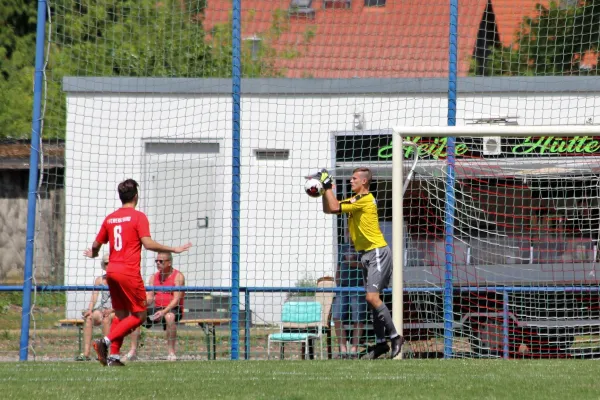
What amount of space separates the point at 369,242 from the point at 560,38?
4.34 metres

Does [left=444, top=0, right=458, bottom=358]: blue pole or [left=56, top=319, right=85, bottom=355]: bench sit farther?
[left=56, top=319, right=85, bottom=355]: bench

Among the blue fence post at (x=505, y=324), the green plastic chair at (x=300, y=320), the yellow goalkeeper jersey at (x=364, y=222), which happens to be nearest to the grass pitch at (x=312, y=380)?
the yellow goalkeeper jersey at (x=364, y=222)

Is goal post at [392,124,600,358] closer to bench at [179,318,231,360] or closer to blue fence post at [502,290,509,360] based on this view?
blue fence post at [502,290,509,360]

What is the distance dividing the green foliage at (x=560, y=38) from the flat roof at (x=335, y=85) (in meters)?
0.19

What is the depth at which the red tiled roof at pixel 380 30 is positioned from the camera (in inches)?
502

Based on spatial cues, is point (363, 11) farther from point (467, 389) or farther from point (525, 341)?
point (467, 389)

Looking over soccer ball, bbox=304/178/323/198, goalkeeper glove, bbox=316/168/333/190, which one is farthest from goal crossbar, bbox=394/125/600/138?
soccer ball, bbox=304/178/323/198

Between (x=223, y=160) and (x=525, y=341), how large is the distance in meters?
5.29

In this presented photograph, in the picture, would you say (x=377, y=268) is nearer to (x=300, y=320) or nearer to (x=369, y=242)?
(x=369, y=242)

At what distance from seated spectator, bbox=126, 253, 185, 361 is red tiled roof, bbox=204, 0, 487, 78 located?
306 centimetres

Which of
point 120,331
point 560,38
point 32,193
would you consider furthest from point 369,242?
point 560,38

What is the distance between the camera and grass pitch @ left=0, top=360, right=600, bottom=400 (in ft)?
21.9

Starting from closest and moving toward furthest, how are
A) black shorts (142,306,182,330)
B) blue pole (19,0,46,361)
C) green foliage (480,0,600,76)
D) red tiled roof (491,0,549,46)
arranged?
blue pole (19,0,46,361) < black shorts (142,306,182,330) < green foliage (480,0,600,76) < red tiled roof (491,0,549,46)

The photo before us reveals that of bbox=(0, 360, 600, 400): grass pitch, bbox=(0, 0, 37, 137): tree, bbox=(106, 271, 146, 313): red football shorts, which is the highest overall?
bbox=(0, 0, 37, 137): tree
